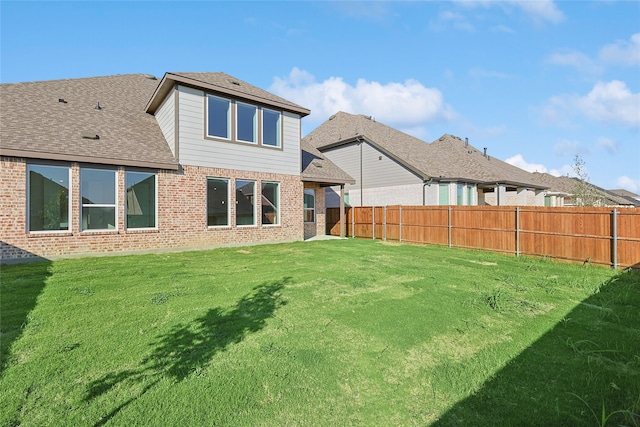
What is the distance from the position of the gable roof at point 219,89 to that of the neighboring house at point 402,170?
5895mm

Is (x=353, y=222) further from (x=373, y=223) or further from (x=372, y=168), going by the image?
(x=372, y=168)

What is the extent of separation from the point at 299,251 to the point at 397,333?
6.96m

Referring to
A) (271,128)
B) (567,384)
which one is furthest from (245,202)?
(567,384)

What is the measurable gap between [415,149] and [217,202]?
51.7 feet

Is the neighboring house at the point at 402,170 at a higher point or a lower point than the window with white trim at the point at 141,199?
higher

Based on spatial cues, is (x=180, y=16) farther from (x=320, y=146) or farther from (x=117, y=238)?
(x=320, y=146)

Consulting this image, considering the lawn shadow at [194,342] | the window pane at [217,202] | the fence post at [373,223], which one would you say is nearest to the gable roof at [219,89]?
the window pane at [217,202]

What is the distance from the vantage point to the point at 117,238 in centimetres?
950

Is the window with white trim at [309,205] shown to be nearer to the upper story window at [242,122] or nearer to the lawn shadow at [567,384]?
the upper story window at [242,122]

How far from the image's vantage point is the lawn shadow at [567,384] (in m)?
2.42

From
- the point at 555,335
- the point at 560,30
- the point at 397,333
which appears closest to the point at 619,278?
the point at 555,335

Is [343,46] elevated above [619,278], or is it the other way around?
[343,46]

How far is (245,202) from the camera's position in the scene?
476 inches

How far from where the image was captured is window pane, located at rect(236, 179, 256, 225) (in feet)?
39.0
